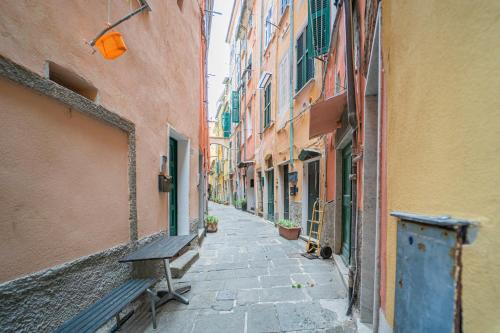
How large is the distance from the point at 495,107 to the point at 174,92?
497 centimetres

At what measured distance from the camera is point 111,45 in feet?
7.46

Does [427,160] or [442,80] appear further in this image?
[427,160]

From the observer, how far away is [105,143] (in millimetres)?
2711

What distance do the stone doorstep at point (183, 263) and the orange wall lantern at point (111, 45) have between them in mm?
3359

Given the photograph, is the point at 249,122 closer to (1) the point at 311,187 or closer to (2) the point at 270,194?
(2) the point at 270,194

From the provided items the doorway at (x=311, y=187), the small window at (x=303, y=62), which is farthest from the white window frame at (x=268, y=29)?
the doorway at (x=311, y=187)

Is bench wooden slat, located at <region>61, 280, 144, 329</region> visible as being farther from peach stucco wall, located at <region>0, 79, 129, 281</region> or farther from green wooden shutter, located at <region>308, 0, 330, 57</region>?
green wooden shutter, located at <region>308, 0, 330, 57</region>

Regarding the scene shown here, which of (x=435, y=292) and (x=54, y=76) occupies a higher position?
(x=54, y=76)

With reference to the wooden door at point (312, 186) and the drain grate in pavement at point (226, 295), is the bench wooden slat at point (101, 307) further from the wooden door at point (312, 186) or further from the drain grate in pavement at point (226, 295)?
the wooden door at point (312, 186)

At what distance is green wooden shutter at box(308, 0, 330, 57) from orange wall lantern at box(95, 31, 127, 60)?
4616mm

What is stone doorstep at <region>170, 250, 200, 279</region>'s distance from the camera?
4.20m

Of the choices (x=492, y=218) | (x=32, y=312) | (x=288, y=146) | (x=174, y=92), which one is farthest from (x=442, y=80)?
(x=288, y=146)

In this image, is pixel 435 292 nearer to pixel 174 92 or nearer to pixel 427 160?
pixel 427 160

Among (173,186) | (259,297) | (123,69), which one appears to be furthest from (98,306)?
(173,186)
